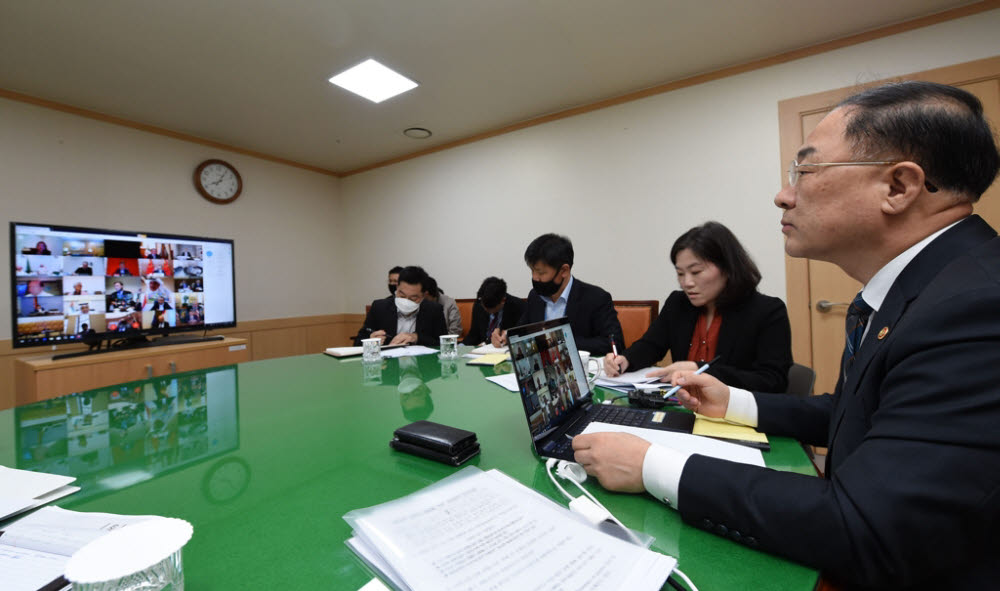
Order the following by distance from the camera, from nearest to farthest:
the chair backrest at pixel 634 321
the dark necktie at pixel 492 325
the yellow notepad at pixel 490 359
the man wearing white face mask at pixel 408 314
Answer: the yellow notepad at pixel 490 359
the chair backrest at pixel 634 321
the man wearing white face mask at pixel 408 314
the dark necktie at pixel 492 325

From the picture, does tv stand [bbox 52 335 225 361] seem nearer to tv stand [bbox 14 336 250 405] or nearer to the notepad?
tv stand [bbox 14 336 250 405]

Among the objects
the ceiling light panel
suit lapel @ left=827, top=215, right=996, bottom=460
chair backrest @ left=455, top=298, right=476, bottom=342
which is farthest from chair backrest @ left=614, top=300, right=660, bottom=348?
the ceiling light panel

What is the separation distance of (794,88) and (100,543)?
370 cm

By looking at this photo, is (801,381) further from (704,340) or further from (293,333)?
(293,333)

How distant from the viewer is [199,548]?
0.54 metres

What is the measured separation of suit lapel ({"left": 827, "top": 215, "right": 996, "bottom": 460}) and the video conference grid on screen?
0.50m

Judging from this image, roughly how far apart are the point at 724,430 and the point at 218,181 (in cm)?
488

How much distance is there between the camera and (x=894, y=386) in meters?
0.55

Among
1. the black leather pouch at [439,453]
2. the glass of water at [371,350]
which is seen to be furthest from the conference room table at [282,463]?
the glass of water at [371,350]

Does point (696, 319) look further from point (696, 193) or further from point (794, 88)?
point (794, 88)

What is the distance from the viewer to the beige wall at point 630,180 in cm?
263

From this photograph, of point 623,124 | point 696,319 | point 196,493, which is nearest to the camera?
point 196,493

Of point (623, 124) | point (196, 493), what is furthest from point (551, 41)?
point (196, 493)

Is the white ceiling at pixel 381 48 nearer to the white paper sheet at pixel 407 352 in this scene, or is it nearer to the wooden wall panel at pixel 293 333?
the white paper sheet at pixel 407 352
